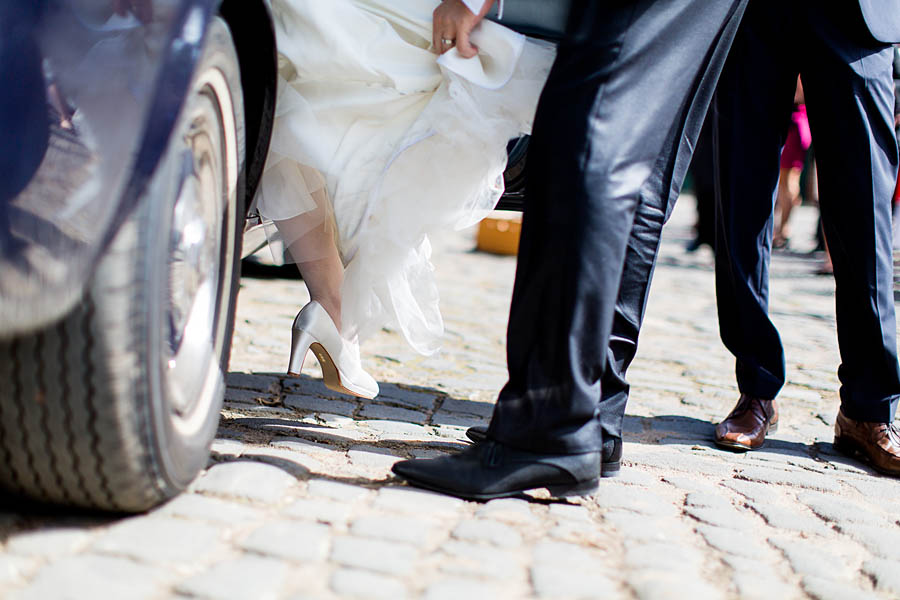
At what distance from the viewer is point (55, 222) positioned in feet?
4.13

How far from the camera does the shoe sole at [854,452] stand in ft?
8.18

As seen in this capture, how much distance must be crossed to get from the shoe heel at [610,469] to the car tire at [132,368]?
0.94 meters

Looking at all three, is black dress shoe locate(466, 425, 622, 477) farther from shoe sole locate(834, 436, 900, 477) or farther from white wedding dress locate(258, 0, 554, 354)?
shoe sole locate(834, 436, 900, 477)

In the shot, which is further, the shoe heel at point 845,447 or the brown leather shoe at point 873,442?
the shoe heel at point 845,447

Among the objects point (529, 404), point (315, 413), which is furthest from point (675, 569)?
point (315, 413)

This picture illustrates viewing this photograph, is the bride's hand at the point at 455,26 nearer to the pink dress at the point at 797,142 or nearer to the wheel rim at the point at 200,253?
the wheel rim at the point at 200,253

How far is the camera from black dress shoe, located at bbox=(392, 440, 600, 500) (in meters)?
1.76

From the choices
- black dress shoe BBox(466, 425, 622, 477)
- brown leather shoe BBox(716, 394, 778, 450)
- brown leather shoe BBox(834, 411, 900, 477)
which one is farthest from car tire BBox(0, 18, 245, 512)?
brown leather shoe BBox(834, 411, 900, 477)

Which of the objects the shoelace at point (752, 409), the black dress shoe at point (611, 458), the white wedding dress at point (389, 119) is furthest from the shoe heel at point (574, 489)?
the shoelace at point (752, 409)

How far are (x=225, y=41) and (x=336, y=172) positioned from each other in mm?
485

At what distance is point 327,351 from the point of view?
2.32 meters

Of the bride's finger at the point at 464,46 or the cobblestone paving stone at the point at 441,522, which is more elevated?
the bride's finger at the point at 464,46

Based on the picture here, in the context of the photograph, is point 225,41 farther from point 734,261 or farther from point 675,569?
point 734,261

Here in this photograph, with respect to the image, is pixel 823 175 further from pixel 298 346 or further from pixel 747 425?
pixel 298 346
